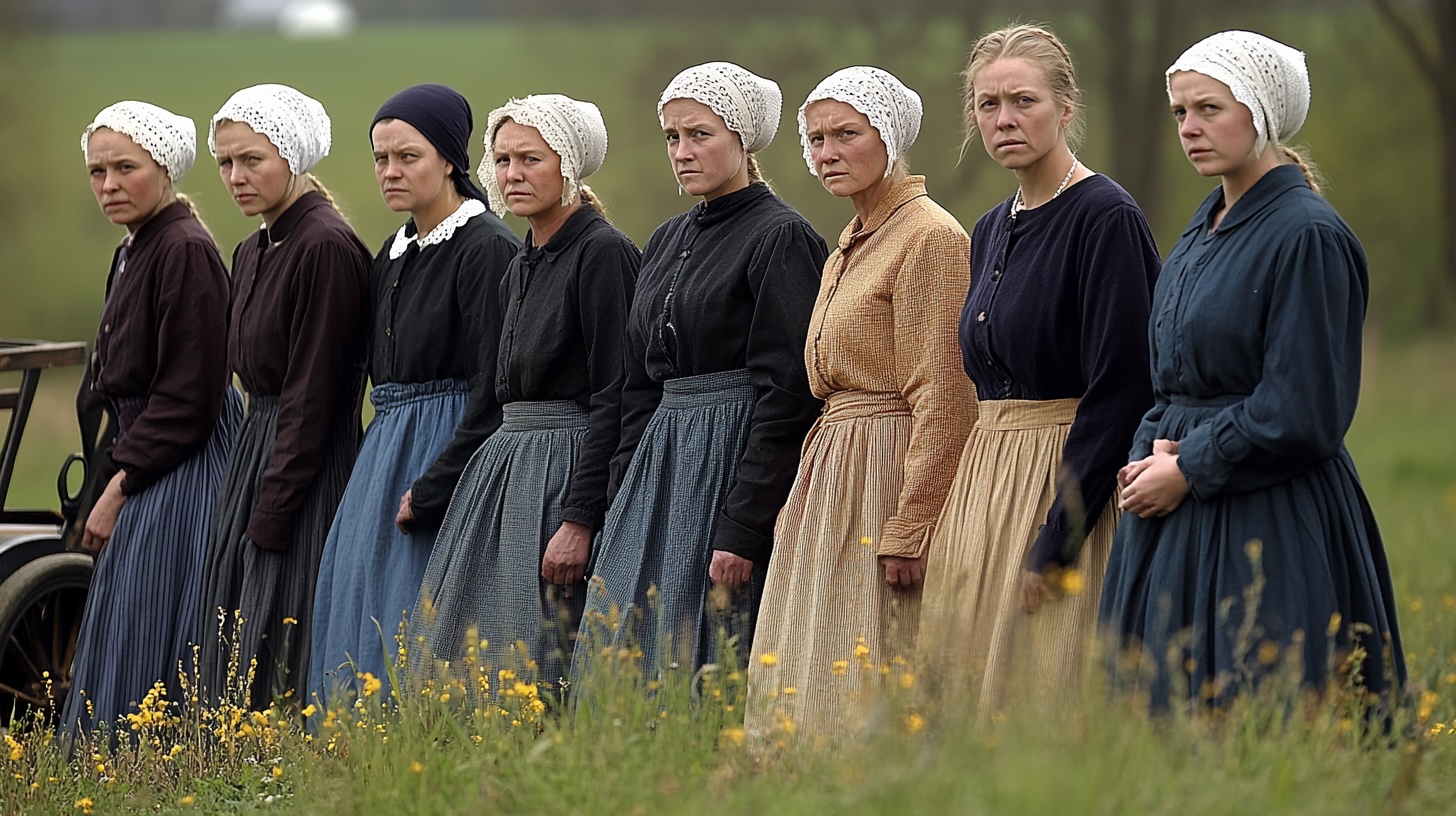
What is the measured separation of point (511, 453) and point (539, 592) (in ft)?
1.40

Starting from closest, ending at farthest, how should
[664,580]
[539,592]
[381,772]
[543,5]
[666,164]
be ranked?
[381,772], [664,580], [539,592], [666,164], [543,5]

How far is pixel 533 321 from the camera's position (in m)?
5.25

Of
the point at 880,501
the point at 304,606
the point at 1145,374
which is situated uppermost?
the point at 1145,374

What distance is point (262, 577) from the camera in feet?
18.7

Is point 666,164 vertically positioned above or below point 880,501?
above

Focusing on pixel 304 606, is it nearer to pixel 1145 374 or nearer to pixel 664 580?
pixel 664 580

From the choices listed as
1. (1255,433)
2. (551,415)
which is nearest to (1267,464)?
(1255,433)

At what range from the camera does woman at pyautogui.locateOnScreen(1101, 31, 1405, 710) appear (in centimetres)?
370

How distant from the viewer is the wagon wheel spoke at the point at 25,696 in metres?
5.95

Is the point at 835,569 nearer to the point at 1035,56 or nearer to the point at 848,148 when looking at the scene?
the point at 848,148

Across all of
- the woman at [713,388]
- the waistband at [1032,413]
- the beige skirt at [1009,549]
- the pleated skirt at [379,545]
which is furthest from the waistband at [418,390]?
the waistband at [1032,413]

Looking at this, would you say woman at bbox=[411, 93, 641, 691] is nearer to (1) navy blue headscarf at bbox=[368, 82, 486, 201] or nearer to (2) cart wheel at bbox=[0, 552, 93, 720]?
(1) navy blue headscarf at bbox=[368, 82, 486, 201]

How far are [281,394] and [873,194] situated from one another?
84.4 inches

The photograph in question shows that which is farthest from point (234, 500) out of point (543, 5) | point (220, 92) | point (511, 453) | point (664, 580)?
point (220, 92)
